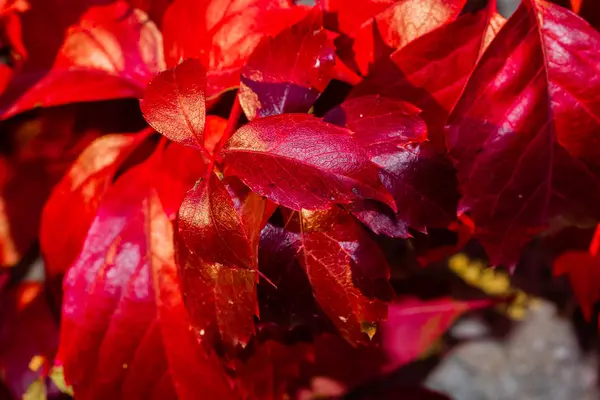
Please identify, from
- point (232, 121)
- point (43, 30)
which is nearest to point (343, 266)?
point (232, 121)

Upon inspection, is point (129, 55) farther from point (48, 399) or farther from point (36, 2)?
point (48, 399)

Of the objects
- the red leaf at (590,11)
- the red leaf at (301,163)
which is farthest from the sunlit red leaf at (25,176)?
the red leaf at (590,11)

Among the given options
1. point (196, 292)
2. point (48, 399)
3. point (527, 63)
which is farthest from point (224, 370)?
point (527, 63)

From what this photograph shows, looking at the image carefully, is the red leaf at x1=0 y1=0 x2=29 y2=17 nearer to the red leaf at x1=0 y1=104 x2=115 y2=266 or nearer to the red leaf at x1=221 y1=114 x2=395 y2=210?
the red leaf at x1=0 y1=104 x2=115 y2=266

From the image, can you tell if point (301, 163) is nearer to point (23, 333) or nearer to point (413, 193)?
point (413, 193)

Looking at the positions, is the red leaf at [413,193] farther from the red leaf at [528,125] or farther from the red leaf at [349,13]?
the red leaf at [349,13]

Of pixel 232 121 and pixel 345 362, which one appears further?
pixel 345 362
